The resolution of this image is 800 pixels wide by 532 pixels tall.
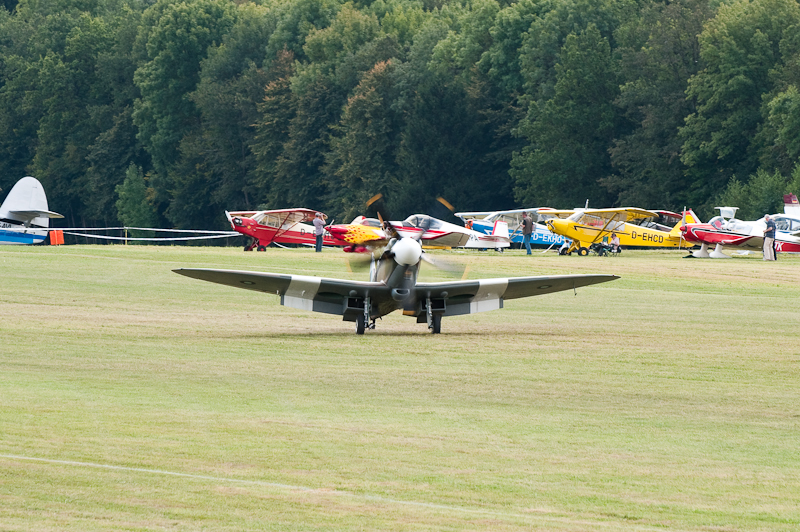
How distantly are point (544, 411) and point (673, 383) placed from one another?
9.52 feet

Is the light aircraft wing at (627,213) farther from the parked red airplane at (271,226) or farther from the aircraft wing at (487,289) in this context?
the aircraft wing at (487,289)

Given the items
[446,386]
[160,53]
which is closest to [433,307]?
[446,386]

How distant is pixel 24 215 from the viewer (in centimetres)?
5766

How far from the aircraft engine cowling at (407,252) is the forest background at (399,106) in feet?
136

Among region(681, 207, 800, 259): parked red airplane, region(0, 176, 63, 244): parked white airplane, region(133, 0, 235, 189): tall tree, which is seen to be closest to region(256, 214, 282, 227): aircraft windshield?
region(0, 176, 63, 244): parked white airplane

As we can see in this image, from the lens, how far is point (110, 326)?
21.1 meters

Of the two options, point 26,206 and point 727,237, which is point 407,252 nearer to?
point 727,237

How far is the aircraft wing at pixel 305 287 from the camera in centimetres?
1978

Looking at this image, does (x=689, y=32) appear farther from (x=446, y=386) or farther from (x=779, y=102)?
(x=446, y=386)

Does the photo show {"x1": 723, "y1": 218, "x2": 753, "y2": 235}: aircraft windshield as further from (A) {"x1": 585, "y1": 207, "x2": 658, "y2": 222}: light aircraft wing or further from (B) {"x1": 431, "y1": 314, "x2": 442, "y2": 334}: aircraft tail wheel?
(B) {"x1": 431, "y1": 314, "x2": 442, "y2": 334}: aircraft tail wheel

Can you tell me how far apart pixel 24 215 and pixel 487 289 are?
136 feet

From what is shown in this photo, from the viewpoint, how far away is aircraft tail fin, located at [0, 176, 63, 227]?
189 feet

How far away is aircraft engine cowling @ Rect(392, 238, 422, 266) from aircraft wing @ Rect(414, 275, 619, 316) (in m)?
1.08

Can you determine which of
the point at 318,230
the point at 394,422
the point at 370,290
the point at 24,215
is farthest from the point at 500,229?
the point at 394,422
